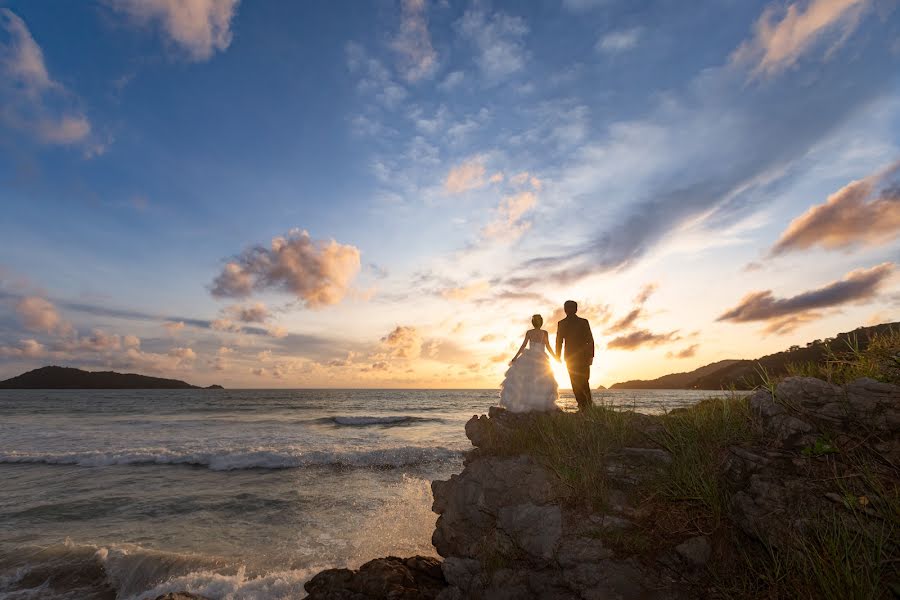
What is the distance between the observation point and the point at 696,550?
15.1 ft

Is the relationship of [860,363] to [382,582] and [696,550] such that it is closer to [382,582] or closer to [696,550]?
[696,550]

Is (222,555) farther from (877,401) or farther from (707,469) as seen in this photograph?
(877,401)

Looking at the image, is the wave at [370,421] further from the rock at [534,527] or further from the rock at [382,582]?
the rock at [534,527]

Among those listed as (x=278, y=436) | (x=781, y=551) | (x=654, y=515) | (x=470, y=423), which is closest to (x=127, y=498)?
(x=470, y=423)

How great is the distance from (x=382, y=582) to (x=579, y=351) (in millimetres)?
6460

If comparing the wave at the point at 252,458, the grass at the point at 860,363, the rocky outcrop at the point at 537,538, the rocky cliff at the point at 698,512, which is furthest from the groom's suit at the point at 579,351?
the wave at the point at 252,458

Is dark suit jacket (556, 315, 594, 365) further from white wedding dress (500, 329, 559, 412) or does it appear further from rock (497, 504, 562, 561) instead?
rock (497, 504, 562, 561)

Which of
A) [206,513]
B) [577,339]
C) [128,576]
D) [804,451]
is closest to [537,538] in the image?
[804,451]

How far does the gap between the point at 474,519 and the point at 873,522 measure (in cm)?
547

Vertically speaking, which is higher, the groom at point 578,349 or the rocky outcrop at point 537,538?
the groom at point 578,349

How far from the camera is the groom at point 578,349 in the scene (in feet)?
33.2

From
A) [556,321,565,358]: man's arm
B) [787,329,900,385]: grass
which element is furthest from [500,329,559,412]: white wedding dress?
[787,329,900,385]: grass

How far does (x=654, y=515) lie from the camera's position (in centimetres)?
525

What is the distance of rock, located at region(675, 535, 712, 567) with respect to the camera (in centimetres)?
455
